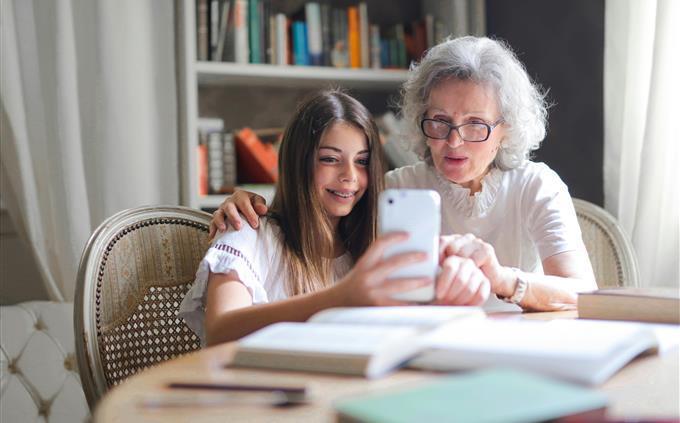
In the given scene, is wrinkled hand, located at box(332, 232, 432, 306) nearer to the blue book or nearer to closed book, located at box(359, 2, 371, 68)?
the blue book

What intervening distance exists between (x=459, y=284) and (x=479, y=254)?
144 mm

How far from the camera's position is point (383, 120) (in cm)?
297

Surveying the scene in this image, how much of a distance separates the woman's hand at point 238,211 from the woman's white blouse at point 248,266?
16 millimetres

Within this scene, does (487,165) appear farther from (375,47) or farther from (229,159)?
(375,47)

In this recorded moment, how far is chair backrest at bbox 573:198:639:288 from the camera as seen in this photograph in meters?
1.93

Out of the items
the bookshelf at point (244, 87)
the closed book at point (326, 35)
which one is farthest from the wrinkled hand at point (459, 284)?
the closed book at point (326, 35)

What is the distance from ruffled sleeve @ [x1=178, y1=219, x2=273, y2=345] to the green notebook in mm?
801

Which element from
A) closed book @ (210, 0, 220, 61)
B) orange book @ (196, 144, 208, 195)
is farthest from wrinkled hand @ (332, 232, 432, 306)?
closed book @ (210, 0, 220, 61)

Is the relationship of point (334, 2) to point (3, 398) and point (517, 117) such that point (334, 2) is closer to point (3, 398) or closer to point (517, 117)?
point (517, 117)

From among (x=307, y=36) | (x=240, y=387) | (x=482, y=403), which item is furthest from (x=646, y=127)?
(x=482, y=403)

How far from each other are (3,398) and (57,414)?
152mm

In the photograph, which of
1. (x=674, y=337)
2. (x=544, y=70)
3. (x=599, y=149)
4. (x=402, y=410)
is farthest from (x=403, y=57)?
(x=402, y=410)

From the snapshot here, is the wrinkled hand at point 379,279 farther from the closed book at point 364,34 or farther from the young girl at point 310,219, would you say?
the closed book at point 364,34

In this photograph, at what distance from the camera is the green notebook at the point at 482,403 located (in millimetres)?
534
